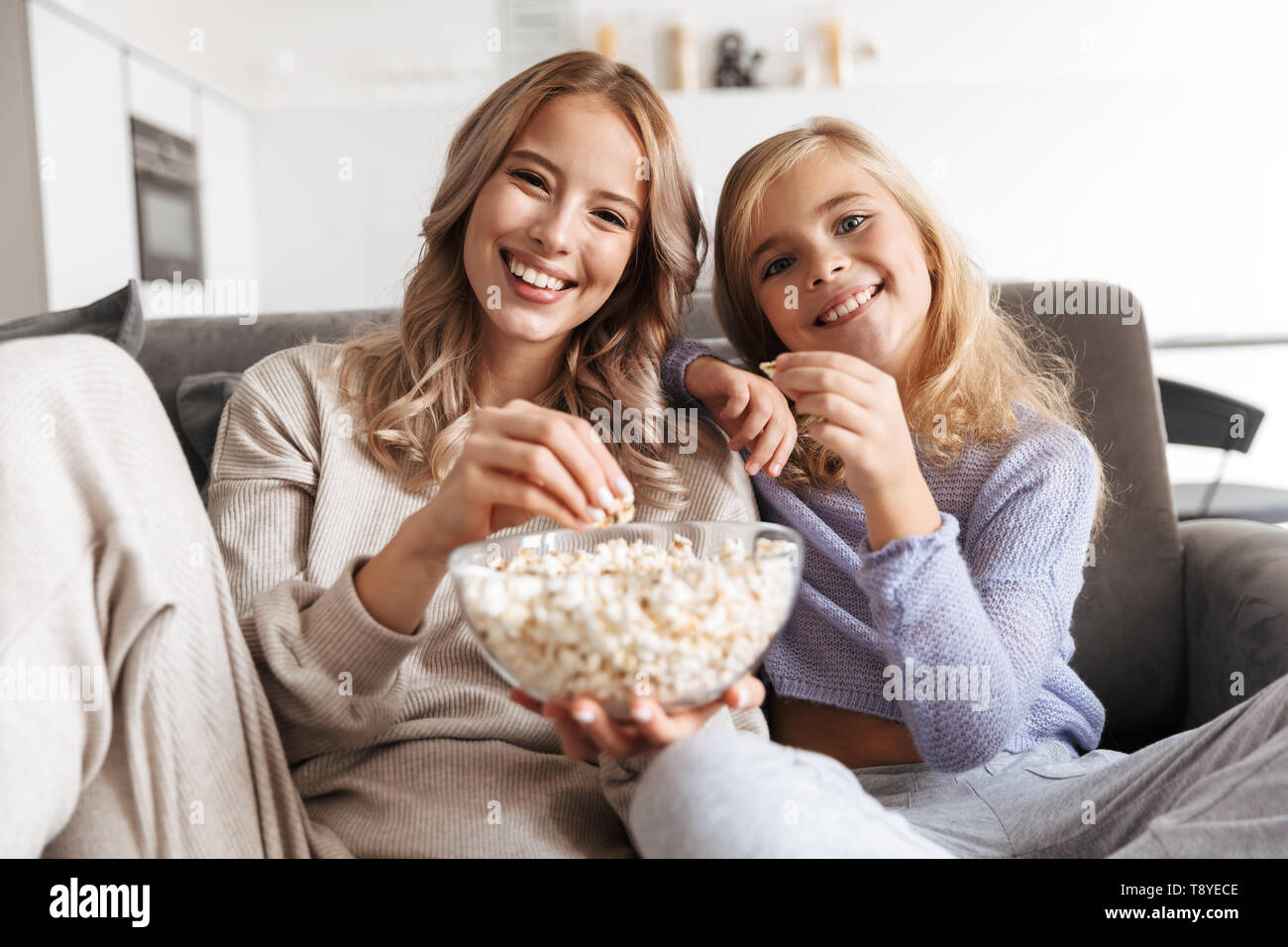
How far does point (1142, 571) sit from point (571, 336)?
878mm

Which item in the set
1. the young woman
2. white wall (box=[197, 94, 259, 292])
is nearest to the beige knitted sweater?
the young woman

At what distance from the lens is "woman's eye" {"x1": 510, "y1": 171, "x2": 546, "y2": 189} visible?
1272 millimetres

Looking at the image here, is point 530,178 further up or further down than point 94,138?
further down

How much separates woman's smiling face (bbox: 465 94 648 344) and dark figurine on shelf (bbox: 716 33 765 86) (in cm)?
362

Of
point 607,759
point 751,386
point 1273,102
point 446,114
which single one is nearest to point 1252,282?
point 1273,102

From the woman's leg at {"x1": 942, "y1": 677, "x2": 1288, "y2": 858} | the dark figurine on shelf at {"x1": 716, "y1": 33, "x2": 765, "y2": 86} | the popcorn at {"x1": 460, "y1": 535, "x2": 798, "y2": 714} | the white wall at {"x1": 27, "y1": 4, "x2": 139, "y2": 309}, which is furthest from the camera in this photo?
the dark figurine on shelf at {"x1": 716, "y1": 33, "x2": 765, "y2": 86}

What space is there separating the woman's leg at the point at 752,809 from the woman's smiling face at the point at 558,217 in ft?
2.15

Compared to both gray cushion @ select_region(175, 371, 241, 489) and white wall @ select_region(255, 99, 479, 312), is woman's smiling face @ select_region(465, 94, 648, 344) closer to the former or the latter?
gray cushion @ select_region(175, 371, 241, 489)

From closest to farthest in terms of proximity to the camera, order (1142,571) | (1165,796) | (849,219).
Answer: (1165,796) → (849,219) → (1142,571)

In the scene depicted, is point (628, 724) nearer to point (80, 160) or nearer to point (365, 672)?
point (365, 672)

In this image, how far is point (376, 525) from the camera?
46.9 inches

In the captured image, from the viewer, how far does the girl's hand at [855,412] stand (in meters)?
0.97

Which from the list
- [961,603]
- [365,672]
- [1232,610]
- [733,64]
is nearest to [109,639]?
[365,672]
